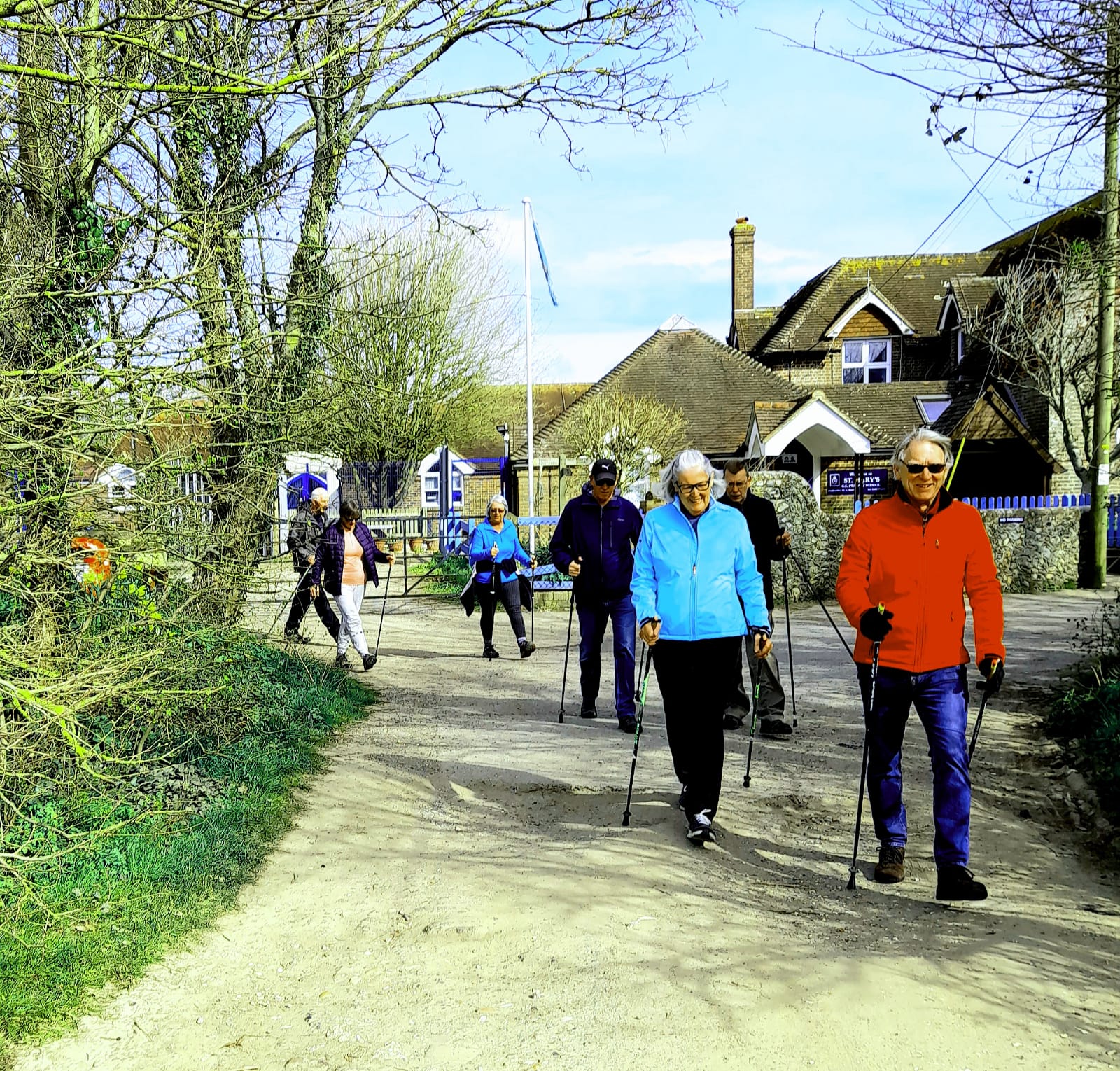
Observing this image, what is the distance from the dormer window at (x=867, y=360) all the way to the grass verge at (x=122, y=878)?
97.1 ft

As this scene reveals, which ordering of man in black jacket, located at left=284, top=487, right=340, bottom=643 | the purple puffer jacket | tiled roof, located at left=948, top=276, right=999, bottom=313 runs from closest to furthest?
man in black jacket, located at left=284, top=487, right=340, bottom=643
the purple puffer jacket
tiled roof, located at left=948, top=276, right=999, bottom=313

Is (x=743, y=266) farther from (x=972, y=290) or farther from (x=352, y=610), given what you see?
(x=352, y=610)

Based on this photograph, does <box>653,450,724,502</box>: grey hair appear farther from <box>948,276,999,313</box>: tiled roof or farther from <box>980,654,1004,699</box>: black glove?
<box>948,276,999,313</box>: tiled roof

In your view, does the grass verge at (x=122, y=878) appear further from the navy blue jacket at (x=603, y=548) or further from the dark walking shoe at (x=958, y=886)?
the dark walking shoe at (x=958, y=886)

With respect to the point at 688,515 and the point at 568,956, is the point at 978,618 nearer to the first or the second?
the point at 688,515

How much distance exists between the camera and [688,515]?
6250 millimetres

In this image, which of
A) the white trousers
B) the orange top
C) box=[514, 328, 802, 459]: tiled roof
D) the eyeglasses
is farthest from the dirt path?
box=[514, 328, 802, 459]: tiled roof

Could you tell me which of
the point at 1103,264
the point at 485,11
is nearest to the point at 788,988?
the point at 485,11

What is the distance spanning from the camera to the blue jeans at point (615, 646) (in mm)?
8961

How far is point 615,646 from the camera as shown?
898cm

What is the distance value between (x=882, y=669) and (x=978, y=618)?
52cm

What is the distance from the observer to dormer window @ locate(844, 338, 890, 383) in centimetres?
3434

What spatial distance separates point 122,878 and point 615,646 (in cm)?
451

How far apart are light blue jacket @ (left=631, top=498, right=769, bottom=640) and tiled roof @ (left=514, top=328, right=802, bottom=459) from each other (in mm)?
23795
